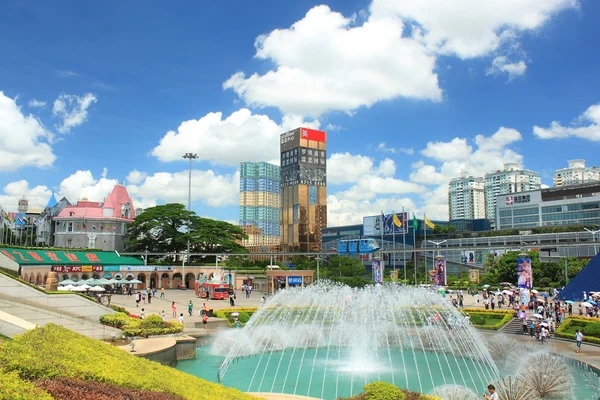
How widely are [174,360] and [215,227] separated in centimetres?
5621

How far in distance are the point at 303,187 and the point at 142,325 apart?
96098mm

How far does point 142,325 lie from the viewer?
26.6 metres

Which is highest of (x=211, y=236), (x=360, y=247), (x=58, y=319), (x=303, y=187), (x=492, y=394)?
(x=303, y=187)

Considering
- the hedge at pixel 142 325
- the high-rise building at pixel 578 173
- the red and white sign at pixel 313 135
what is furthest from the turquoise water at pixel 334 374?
the high-rise building at pixel 578 173

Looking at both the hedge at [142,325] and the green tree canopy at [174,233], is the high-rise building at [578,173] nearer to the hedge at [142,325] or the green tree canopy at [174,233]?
the green tree canopy at [174,233]

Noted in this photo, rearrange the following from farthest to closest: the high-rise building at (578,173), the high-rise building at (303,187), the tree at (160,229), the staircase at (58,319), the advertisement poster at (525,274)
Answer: the high-rise building at (578,173) < the high-rise building at (303,187) < the tree at (160,229) < the advertisement poster at (525,274) < the staircase at (58,319)

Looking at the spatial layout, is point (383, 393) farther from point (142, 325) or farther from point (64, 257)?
point (64, 257)

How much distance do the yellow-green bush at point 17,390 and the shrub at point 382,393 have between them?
7398mm

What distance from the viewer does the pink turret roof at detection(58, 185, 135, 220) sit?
76.8 meters

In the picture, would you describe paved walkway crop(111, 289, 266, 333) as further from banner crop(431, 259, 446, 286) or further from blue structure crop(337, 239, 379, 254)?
blue structure crop(337, 239, 379, 254)

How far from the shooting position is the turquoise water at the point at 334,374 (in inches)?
720

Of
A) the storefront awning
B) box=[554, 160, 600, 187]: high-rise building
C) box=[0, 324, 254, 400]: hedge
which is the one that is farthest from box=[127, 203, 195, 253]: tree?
box=[554, 160, 600, 187]: high-rise building

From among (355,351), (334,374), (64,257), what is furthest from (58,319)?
(64,257)

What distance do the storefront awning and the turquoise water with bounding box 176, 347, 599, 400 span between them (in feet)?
116
